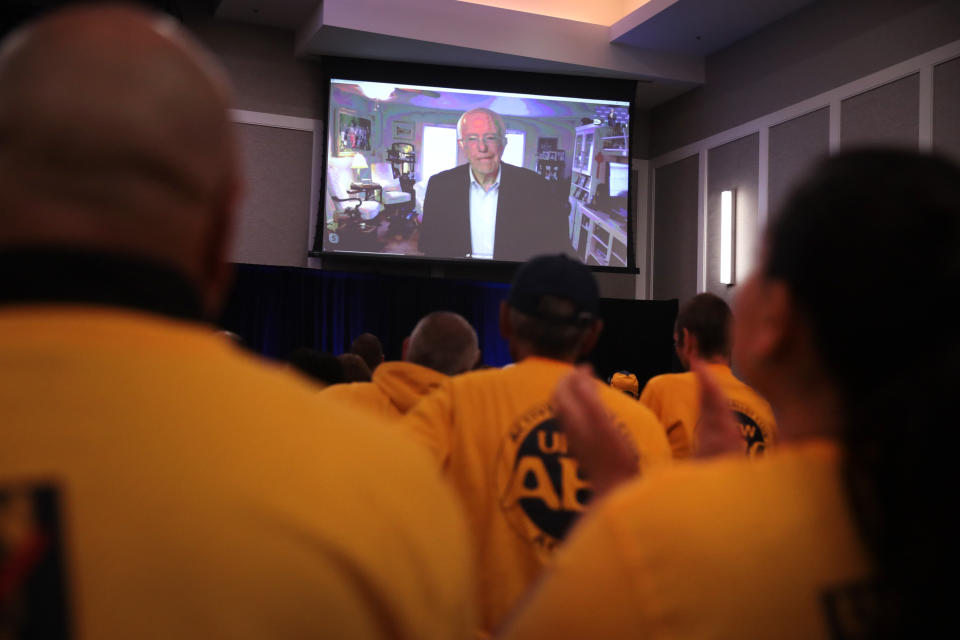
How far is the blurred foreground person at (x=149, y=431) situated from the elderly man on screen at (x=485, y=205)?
8.44m

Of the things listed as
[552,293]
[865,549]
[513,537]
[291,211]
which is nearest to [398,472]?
[865,549]

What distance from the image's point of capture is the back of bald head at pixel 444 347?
97.1 inches

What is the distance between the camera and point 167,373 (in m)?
0.59

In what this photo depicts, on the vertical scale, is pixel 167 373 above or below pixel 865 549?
above

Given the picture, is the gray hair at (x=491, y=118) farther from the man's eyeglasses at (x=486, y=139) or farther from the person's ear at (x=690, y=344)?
the person's ear at (x=690, y=344)

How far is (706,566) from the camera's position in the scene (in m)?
0.70

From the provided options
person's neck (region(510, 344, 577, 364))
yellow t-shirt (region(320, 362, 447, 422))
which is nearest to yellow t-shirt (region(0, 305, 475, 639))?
person's neck (region(510, 344, 577, 364))

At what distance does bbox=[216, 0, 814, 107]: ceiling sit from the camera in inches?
332

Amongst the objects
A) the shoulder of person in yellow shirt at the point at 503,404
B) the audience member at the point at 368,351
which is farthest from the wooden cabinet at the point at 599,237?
the shoulder of person in yellow shirt at the point at 503,404

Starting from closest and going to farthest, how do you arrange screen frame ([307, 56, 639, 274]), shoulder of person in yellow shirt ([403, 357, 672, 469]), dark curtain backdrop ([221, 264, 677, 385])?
1. shoulder of person in yellow shirt ([403, 357, 672, 469])
2. dark curtain backdrop ([221, 264, 677, 385])
3. screen frame ([307, 56, 639, 274])

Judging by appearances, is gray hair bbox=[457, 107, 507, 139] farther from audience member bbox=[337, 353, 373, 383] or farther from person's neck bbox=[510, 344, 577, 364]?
person's neck bbox=[510, 344, 577, 364]

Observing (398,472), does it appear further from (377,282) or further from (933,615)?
(377,282)

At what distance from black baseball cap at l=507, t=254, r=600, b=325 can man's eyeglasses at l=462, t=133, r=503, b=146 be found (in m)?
7.49

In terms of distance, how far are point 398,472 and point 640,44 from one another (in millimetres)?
9443
